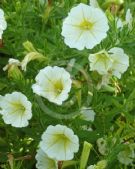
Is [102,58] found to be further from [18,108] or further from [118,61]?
[18,108]

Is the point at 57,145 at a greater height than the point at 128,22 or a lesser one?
lesser

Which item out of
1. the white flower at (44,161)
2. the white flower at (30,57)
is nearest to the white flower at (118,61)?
the white flower at (30,57)

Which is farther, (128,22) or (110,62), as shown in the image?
(128,22)

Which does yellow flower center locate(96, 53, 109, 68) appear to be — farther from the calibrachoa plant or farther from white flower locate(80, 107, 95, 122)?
white flower locate(80, 107, 95, 122)

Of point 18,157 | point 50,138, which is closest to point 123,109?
point 50,138

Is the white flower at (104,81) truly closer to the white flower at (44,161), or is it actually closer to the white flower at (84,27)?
the white flower at (84,27)

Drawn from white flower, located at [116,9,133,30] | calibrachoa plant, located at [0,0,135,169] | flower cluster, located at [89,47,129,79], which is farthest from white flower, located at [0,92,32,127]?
white flower, located at [116,9,133,30]

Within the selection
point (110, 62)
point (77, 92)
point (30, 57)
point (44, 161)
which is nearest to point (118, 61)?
point (110, 62)

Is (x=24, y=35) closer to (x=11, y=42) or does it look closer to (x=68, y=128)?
(x=11, y=42)
